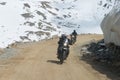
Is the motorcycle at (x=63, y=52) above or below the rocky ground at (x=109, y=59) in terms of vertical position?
above

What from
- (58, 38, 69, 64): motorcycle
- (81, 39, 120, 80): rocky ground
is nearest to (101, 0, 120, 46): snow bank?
(81, 39, 120, 80): rocky ground

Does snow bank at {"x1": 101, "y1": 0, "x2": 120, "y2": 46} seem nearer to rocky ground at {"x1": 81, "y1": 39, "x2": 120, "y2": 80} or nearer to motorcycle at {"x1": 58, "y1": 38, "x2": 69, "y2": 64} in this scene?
rocky ground at {"x1": 81, "y1": 39, "x2": 120, "y2": 80}

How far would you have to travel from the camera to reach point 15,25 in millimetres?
121938

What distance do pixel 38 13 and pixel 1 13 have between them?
45.8 ft

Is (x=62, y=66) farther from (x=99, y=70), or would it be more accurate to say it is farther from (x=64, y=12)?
(x=64, y=12)

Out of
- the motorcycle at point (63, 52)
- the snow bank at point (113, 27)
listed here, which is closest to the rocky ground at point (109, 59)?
the snow bank at point (113, 27)

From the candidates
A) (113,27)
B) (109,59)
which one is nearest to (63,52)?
(113,27)

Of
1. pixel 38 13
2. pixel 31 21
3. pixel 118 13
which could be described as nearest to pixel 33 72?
pixel 118 13

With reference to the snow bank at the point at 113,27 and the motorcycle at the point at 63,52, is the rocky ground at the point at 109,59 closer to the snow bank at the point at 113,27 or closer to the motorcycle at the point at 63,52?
the snow bank at the point at 113,27

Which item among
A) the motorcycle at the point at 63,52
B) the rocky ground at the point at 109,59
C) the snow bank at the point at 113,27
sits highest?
the snow bank at the point at 113,27

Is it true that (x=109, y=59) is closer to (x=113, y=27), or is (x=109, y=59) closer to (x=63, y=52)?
(x=113, y=27)

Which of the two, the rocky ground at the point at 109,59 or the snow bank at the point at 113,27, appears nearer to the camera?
the rocky ground at the point at 109,59

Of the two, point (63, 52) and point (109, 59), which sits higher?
point (63, 52)

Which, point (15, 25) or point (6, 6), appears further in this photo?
point (6, 6)
